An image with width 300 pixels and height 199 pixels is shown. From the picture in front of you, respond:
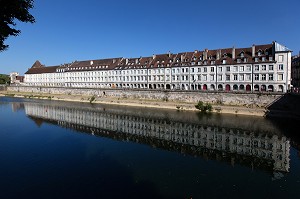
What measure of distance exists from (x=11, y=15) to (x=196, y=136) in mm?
25078

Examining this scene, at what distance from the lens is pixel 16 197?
49.1 feet

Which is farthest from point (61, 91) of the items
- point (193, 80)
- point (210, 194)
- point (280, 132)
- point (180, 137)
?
point (210, 194)

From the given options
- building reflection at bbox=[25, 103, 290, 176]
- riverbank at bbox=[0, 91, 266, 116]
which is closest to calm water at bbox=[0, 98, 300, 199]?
building reflection at bbox=[25, 103, 290, 176]

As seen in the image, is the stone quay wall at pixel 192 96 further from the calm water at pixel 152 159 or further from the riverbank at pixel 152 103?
the calm water at pixel 152 159

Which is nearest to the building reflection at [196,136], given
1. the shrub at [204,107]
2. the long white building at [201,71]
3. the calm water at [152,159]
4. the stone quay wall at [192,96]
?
the calm water at [152,159]

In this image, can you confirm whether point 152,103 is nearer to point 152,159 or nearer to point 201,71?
point 201,71

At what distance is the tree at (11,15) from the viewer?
379 inches

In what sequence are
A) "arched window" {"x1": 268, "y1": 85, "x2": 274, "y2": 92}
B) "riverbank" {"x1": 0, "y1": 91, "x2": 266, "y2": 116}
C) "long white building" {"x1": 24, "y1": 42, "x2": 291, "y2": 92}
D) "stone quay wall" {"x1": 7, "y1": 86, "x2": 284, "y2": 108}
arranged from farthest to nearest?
1. "arched window" {"x1": 268, "y1": 85, "x2": 274, "y2": 92}
2. "long white building" {"x1": 24, "y1": 42, "x2": 291, "y2": 92}
3. "stone quay wall" {"x1": 7, "y1": 86, "x2": 284, "y2": 108}
4. "riverbank" {"x1": 0, "y1": 91, "x2": 266, "y2": 116}

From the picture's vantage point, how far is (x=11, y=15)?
10.1 meters

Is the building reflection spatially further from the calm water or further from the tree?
the tree

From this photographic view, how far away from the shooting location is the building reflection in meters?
23.2

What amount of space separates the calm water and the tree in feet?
32.5

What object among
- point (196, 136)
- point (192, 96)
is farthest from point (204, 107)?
point (196, 136)

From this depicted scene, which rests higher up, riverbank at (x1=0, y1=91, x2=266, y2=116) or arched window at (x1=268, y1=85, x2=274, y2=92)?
arched window at (x1=268, y1=85, x2=274, y2=92)
